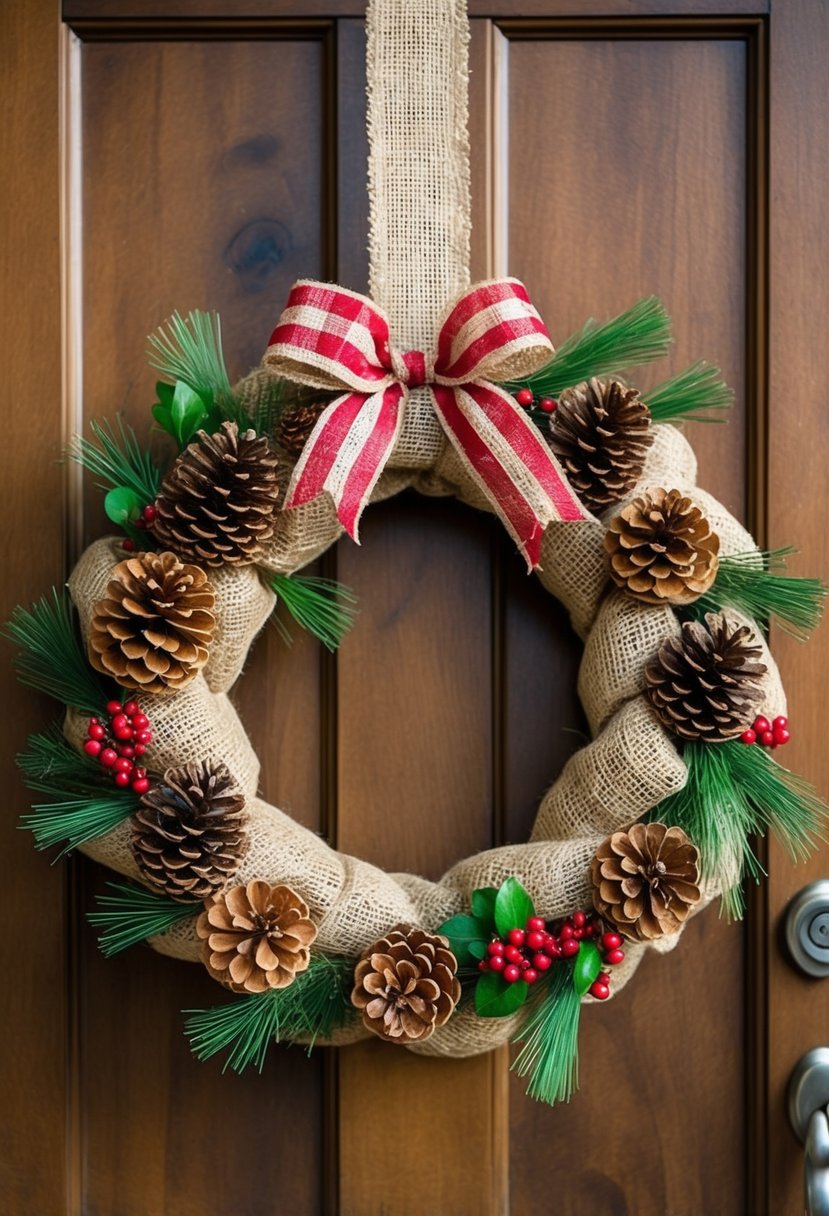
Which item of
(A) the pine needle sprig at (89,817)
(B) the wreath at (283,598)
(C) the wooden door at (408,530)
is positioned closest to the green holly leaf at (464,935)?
(B) the wreath at (283,598)

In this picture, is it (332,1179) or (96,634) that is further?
(332,1179)

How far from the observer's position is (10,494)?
0.86 m

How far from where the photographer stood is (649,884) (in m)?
0.70

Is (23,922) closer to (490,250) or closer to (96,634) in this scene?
(96,634)

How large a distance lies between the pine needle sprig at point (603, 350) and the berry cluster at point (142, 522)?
→ 27 centimetres

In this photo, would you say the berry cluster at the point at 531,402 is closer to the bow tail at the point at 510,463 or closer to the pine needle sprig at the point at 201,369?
the bow tail at the point at 510,463

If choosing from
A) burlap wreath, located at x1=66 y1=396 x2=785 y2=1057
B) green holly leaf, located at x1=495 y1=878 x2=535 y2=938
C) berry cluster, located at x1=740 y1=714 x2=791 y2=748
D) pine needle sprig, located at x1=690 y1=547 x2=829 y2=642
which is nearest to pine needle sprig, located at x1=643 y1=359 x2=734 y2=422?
burlap wreath, located at x1=66 y1=396 x2=785 y2=1057

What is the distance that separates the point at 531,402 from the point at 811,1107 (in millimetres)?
568

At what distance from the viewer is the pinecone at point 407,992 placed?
27.6 inches

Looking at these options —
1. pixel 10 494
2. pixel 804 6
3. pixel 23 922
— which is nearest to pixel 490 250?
pixel 804 6

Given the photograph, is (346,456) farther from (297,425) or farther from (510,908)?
(510,908)

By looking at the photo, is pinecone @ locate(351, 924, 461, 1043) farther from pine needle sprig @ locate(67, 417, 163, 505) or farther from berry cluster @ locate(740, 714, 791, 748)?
pine needle sprig @ locate(67, 417, 163, 505)

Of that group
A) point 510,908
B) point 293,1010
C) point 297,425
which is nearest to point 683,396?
point 297,425

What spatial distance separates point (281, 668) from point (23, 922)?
279 mm
